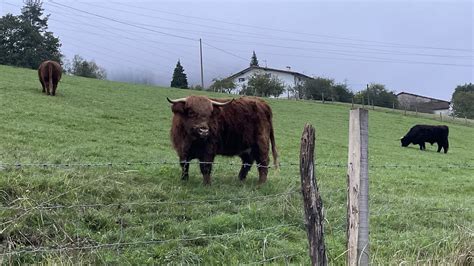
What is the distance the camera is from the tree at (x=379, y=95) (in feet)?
242

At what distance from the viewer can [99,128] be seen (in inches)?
595

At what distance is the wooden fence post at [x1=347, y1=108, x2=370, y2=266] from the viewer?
3.91 m

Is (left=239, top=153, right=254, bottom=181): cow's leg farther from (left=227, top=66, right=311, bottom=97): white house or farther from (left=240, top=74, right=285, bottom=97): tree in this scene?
(left=227, top=66, right=311, bottom=97): white house

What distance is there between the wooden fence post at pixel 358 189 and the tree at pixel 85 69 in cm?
7055

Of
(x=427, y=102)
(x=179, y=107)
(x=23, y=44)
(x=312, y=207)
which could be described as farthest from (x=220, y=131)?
(x=427, y=102)

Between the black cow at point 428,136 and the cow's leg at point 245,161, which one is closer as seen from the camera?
the cow's leg at point 245,161

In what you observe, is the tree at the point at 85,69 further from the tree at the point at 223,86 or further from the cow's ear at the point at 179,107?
the cow's ear at the point at 179,107

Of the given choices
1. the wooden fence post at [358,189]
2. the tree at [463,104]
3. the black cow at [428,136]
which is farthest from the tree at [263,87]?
the wooden fence post at [358,189]

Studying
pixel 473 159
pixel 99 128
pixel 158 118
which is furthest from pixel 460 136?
pixel 99 128

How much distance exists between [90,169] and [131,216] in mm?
2165

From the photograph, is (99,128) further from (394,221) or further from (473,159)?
(473,159)

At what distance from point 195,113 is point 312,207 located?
5.15m

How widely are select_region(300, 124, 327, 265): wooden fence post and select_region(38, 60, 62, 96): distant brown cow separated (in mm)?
18752

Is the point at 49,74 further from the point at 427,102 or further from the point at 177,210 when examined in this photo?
the point at 427,102
